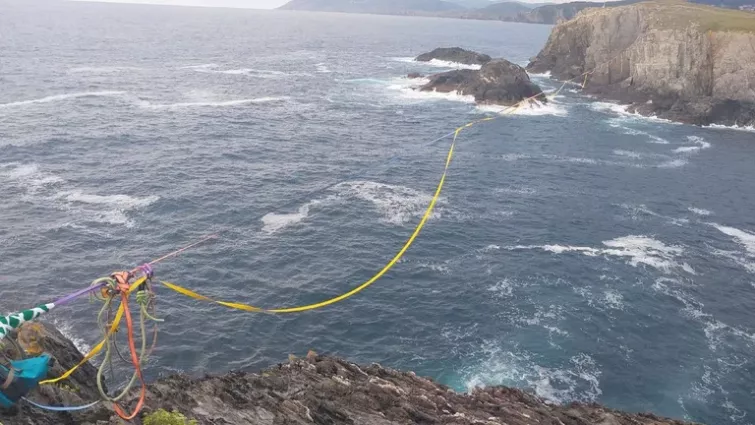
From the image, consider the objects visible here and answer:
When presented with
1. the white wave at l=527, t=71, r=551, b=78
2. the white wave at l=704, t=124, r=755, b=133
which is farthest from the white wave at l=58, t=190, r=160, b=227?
the white wave at l=527, t=71, r=551, b=78

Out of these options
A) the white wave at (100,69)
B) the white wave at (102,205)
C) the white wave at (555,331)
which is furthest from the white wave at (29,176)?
the white wave at (100,69)

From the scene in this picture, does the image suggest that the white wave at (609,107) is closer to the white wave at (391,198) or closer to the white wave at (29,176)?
the white wave at (391,198)

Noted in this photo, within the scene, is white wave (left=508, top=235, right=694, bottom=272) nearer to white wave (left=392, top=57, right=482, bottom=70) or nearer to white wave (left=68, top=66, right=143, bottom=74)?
white wave (left=68, top=66, right=143, bottom=74)

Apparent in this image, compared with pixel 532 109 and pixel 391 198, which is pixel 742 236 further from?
pixel 532 109

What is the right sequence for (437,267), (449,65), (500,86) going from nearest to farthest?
(437,267), (500,86), (449,65)

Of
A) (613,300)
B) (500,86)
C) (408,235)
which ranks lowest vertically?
(613,300)

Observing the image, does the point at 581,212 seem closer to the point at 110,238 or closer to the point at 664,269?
the point at 664,269

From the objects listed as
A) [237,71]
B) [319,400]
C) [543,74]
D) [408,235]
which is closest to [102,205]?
[408,235]
